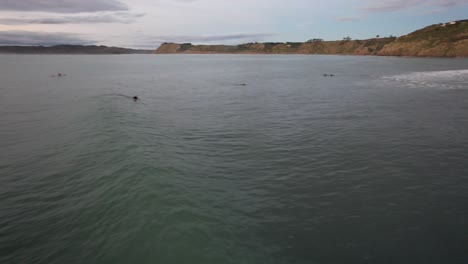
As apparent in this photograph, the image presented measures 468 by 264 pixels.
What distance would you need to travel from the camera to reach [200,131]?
25.4m

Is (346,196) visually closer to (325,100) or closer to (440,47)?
(325,100)

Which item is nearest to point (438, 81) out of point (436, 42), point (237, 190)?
point (237, 190)

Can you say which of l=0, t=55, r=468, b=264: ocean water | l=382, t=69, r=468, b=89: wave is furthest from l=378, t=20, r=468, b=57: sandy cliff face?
l=0, t=55, r=468, b=264: ocean water

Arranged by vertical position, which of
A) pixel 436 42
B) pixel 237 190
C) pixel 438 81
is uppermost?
pixel 436 42

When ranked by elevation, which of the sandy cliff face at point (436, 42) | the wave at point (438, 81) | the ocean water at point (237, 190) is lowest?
the ocean water at point (237, 190)

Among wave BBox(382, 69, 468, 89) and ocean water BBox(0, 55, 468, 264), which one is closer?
ocean water BBox(0, 55, 468, 264)

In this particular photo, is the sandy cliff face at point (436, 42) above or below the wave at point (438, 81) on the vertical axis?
above

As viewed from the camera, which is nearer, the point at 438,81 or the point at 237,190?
the point at 237,190

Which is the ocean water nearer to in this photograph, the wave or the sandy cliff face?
the wave

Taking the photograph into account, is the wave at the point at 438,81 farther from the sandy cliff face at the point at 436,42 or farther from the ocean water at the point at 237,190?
the sandy cliff face at the point at 436,42

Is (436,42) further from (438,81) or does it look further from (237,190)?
(237,190)

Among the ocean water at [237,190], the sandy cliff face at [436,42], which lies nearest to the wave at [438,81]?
the ocean water at [237,190]

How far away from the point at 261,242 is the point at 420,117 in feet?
80.8

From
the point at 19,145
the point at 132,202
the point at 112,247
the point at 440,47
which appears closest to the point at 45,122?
the point at 19,145
